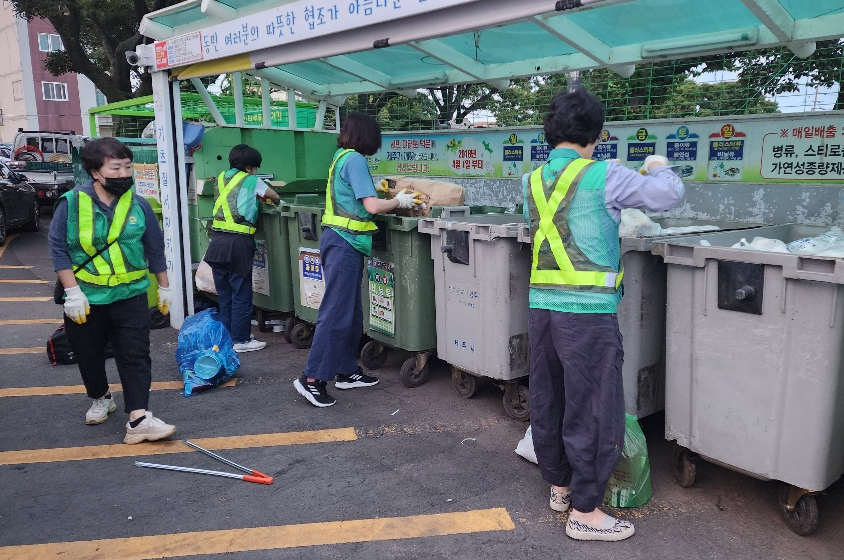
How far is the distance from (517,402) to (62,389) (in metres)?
3.27

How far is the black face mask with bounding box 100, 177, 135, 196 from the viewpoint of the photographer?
3566 mm

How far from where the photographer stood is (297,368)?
16.9 ft

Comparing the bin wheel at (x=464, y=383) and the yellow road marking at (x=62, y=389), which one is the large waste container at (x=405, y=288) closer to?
the bin wheel at (x=464, y=383)

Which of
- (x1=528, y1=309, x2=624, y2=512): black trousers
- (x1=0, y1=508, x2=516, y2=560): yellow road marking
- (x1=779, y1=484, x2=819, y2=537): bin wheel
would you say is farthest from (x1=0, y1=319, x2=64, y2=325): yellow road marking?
(x1=779, y1=484, x2=819, y2=537): bin wheel

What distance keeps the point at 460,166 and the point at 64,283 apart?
4.32 meters

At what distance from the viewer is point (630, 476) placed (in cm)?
296

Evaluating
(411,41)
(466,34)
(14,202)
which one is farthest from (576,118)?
(14,202)

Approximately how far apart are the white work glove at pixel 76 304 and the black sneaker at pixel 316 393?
1.41 metres

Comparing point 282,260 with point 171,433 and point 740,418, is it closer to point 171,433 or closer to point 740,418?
point 171,433

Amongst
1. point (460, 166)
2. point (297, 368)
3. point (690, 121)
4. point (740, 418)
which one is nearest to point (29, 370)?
point (297, 368)

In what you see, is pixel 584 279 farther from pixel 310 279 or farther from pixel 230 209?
pixel 230 209

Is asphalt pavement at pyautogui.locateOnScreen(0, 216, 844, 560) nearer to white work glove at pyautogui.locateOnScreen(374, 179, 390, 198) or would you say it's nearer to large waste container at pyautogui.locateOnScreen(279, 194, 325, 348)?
large waste container at pyautogui.locateOnScreen(279, 194, 325, 348)

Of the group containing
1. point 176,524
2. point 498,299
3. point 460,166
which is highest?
point 460,166

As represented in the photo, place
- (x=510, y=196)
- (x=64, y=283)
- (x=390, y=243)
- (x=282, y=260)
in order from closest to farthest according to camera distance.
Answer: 1. (x=64, y=283)
2. (x=390, y=243)
3. (x=282, y=260)
4. (x=510, y=196)
